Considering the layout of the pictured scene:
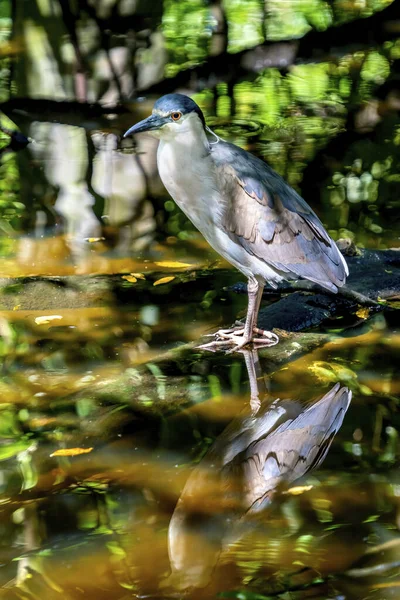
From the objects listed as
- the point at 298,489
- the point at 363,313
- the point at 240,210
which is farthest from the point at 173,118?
the point at 298,489

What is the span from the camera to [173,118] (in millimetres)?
5477

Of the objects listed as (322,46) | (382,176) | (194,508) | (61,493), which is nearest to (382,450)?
(194,508)

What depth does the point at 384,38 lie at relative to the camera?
14344 millimetres

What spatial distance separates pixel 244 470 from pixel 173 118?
7.14 ft

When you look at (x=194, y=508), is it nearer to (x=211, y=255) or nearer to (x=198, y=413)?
(x=198, y=413)

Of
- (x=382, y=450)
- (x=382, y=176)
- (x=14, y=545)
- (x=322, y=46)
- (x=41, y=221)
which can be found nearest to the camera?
(x=14, y=545)

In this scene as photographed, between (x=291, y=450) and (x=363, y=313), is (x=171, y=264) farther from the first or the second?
(x=291, y=450)

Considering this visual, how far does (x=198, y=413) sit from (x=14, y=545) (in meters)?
1.40

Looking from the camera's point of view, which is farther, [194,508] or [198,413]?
[198,413]

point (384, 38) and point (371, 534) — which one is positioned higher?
point (384, 38)

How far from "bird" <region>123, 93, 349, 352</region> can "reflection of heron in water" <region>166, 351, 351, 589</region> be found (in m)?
0.72

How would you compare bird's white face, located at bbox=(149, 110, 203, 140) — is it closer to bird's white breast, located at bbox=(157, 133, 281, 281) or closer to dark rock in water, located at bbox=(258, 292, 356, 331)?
bird's white breast, located at bbox=(157, 133, 281, 281)

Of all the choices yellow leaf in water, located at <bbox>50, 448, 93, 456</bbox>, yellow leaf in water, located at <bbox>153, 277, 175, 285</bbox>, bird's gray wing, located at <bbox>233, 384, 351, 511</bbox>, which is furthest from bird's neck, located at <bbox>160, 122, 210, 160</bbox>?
yellow leaf in water, located at <bbox>50, 448, 93, 456</bbox>

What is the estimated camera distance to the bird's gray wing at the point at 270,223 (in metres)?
5.60
